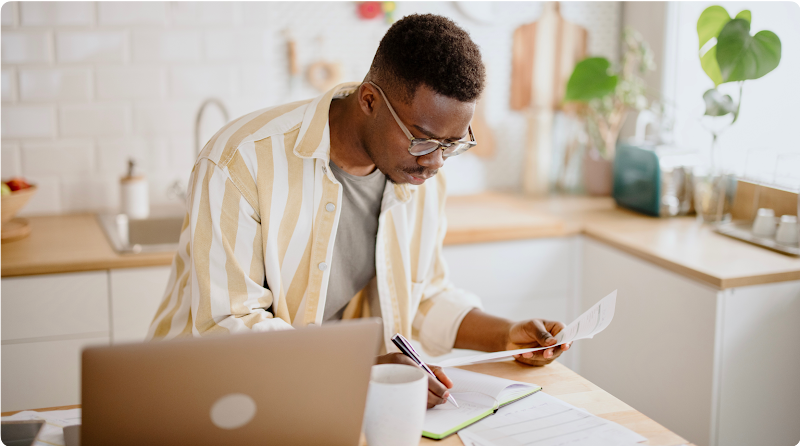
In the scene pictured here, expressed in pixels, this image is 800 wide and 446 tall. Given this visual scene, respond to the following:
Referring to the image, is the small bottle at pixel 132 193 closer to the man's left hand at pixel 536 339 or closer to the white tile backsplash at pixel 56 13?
the white tile backsplash at pixel 56 13

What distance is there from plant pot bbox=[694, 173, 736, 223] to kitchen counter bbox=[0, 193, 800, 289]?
0.20 ft

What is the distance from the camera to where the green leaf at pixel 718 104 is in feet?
7.39

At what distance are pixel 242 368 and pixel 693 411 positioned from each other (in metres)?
1.58

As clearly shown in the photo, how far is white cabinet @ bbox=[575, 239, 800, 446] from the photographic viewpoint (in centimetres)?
187

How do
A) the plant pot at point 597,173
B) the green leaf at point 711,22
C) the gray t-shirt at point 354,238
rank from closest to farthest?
1. the gray t-shirt at point 354,238
2. the green leaf at point 711,22
3. the plant pot at point 597,173

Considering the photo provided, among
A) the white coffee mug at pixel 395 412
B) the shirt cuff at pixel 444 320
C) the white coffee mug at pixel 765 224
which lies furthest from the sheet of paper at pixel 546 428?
the white coffee mug at pixel 765 224

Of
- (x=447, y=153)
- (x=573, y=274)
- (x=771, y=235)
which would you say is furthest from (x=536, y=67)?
(x=447, y=153)

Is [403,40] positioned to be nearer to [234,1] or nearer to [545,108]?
[234,1]

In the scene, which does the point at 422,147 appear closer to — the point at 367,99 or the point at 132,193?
the point at 367,99

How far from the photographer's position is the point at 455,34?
1.21m

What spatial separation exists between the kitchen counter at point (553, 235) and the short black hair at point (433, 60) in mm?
1014

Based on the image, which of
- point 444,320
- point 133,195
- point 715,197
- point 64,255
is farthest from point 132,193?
point 715,197

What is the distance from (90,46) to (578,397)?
2.05 m

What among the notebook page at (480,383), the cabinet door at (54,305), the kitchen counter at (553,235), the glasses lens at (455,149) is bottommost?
the cabinet door at (54,305)
